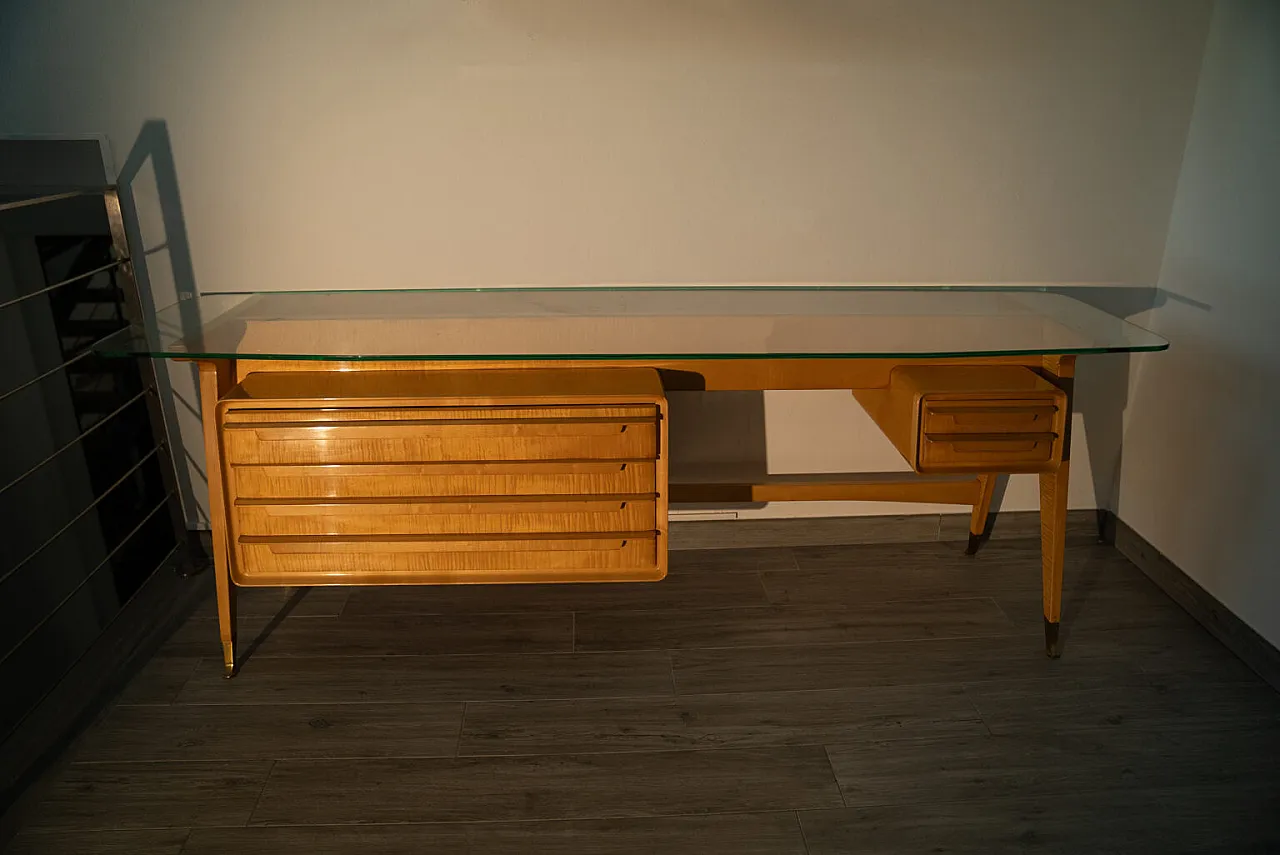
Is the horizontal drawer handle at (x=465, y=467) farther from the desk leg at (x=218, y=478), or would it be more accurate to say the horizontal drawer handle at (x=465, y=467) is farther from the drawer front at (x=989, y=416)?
the drawer front at (x=989, y=416)

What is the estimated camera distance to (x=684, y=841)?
5.35ft

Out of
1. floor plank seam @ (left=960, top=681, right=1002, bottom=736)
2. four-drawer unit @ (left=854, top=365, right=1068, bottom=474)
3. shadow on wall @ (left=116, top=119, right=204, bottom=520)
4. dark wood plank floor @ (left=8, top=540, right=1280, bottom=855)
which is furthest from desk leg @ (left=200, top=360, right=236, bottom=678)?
floor plank seam @ (left=960, top=681, right=1002, bottom=736)

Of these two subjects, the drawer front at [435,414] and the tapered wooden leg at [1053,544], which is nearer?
the drawer front at [435,414]

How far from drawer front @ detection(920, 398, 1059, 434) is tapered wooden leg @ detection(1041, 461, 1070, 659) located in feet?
0.51

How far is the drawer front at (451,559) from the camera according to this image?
188 centimetres

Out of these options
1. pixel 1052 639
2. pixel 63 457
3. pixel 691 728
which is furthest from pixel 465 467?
pixel 63 457

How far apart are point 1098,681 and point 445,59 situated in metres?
2.19

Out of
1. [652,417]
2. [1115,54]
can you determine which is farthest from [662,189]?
[1115,54]

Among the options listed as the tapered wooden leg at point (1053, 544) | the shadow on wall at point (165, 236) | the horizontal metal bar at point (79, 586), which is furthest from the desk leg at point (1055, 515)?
the horizontal metal bar at point (79, 586)

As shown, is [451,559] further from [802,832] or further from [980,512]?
[980,512]

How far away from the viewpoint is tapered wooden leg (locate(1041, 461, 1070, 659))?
2.04 m

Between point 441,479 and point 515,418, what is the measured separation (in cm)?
21

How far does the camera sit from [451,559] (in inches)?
74.6

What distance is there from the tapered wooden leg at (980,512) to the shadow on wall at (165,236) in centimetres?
210
